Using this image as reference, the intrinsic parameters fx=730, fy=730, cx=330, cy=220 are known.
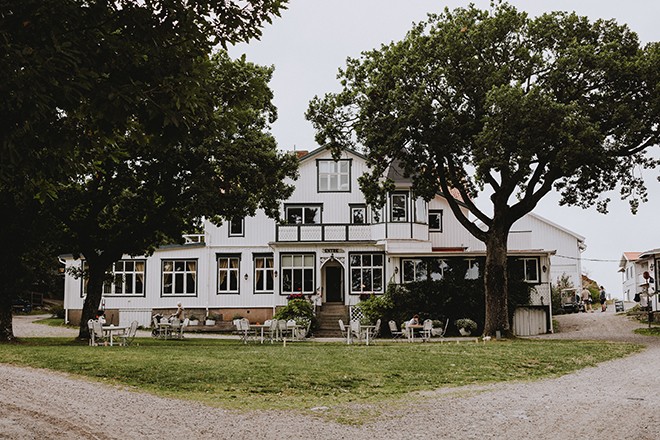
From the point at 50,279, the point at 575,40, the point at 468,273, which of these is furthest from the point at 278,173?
the point at 50,279

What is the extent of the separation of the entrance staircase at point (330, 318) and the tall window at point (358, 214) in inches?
193

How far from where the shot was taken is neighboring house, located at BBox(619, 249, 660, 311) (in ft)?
127

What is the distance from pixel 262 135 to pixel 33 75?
733 inches

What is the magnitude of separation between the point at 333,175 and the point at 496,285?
49.6ft

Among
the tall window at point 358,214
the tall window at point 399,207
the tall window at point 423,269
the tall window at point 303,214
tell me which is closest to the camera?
the tall window at point 423,269

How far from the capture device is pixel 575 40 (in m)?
25.7

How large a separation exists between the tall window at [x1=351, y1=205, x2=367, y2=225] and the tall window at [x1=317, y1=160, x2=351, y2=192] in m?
1.41

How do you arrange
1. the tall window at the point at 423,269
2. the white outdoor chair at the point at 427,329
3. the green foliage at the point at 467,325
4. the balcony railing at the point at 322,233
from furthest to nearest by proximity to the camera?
the balcony railing at the point at 322,233
the tall window at the point at 423,269
the green foliage at the point at 467,325
the white outdoor chair at the point at 427,329

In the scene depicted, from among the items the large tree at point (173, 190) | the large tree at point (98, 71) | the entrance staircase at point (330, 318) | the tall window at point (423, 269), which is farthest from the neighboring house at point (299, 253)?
the large tree at point (98, 71)

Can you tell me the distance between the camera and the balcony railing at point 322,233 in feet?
130

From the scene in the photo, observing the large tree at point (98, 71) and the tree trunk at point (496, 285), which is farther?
the tree trunk at point (496, 285)

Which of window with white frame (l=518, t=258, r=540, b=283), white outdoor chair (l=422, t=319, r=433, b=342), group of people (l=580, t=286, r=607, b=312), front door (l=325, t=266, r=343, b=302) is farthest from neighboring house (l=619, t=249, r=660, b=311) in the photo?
front door (l=325, t=266, r=343, b=302)

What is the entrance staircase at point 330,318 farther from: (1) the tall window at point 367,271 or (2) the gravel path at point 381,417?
(2) the gravel path at point 381,417

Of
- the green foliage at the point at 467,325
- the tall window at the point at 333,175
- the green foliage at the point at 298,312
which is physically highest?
the tall window at the point at 333,175
